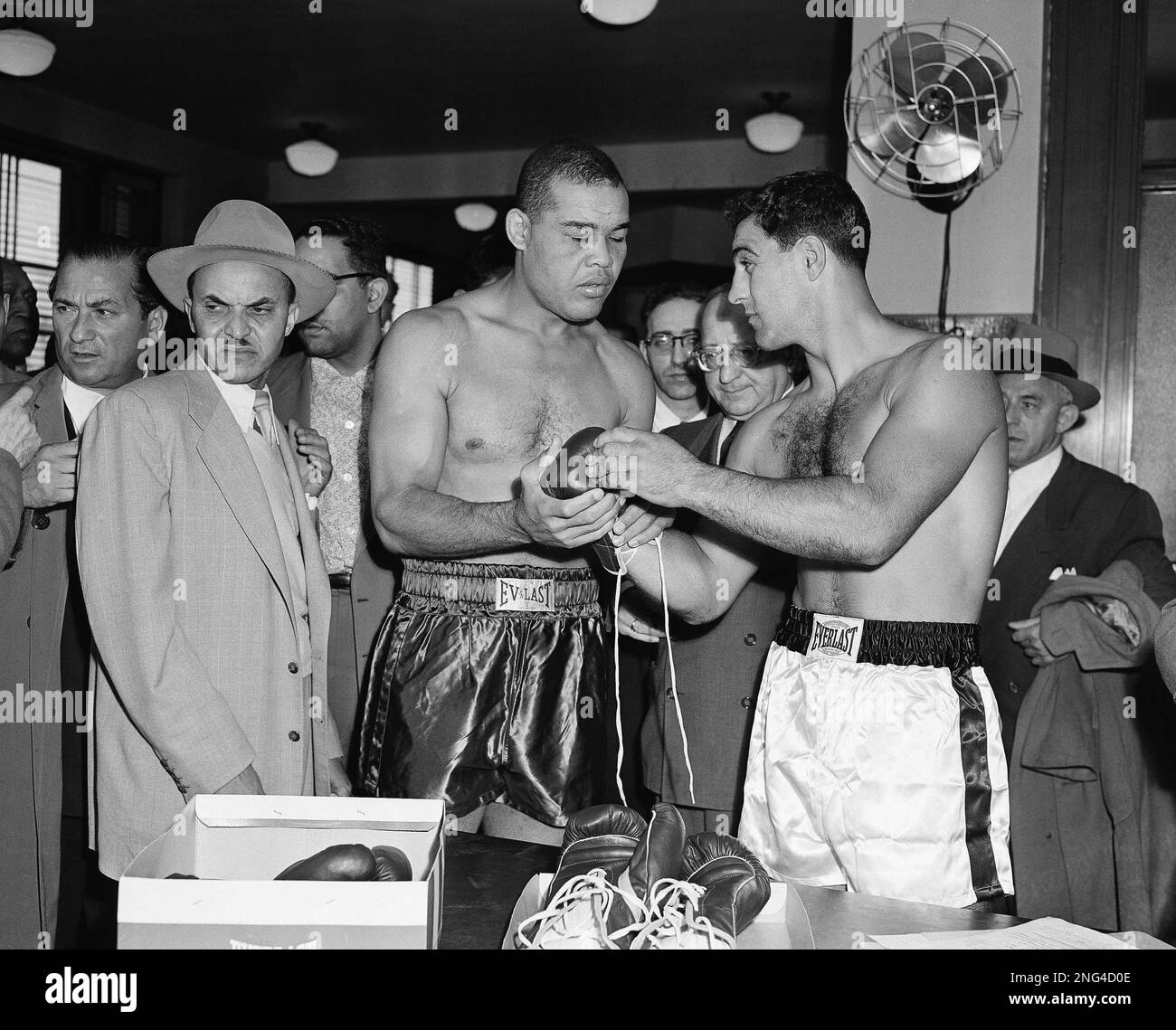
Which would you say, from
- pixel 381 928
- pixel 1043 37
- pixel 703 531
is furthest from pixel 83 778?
pixel 1043 37

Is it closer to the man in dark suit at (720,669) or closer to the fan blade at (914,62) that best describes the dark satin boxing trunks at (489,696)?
the man in dark suit at (720,669)

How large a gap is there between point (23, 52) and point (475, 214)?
→ 398 centimetres

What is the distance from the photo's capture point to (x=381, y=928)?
1073 millimetres

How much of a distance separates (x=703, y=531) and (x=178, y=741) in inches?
45.5

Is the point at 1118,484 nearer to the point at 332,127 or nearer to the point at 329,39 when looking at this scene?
the point at 329,39

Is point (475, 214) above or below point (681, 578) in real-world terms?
above

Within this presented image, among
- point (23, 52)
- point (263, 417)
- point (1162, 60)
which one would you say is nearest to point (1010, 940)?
point (263, 417)

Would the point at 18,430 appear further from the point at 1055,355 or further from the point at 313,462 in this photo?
the point at 1055,355

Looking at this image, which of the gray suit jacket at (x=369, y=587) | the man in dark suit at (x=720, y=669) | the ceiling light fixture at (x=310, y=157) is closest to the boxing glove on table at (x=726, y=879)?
the man in dark suit at (x=720, y=669)

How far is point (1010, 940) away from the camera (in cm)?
126

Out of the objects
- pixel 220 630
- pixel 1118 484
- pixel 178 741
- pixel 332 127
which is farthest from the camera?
pixel 332 127

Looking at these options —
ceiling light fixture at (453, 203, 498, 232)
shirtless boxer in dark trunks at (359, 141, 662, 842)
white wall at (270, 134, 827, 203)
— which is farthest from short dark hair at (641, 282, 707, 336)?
ceiling light fixture at (453, 203, 498, 232)

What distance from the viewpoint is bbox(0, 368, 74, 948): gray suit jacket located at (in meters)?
2.35

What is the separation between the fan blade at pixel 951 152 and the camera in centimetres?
353
